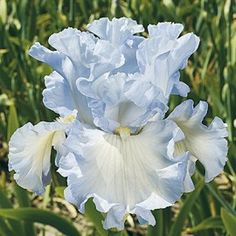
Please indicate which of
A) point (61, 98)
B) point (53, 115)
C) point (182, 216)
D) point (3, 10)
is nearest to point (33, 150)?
point (61, 98)

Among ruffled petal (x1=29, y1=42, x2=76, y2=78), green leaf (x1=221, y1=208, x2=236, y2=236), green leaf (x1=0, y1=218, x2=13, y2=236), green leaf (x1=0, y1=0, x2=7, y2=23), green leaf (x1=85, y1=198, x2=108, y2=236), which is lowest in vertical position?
green leaf (x1=0, y1=218, x2=13, y2=236)

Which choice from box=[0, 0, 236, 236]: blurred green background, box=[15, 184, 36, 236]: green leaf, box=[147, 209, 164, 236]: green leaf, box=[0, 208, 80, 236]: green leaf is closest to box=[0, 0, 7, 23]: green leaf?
box=[0, 0, 236, 236]: blurred green background

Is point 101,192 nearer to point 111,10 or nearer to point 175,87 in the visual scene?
point 175,87

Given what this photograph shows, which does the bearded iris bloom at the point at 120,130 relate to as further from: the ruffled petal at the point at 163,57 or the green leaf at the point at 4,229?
the green leaf at the point at 4,229

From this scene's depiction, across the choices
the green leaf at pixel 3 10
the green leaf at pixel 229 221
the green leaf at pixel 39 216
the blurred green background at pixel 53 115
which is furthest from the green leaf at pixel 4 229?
the green leaf at pixel 3 10

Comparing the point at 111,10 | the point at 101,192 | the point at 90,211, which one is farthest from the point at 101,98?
the point at 111,10

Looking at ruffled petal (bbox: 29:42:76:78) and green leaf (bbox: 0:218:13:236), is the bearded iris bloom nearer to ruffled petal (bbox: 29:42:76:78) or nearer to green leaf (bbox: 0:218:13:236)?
ruffled petal (bbox: 29:42:76:78)

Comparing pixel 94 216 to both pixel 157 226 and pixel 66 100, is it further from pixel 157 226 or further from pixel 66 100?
pixel 66 100
